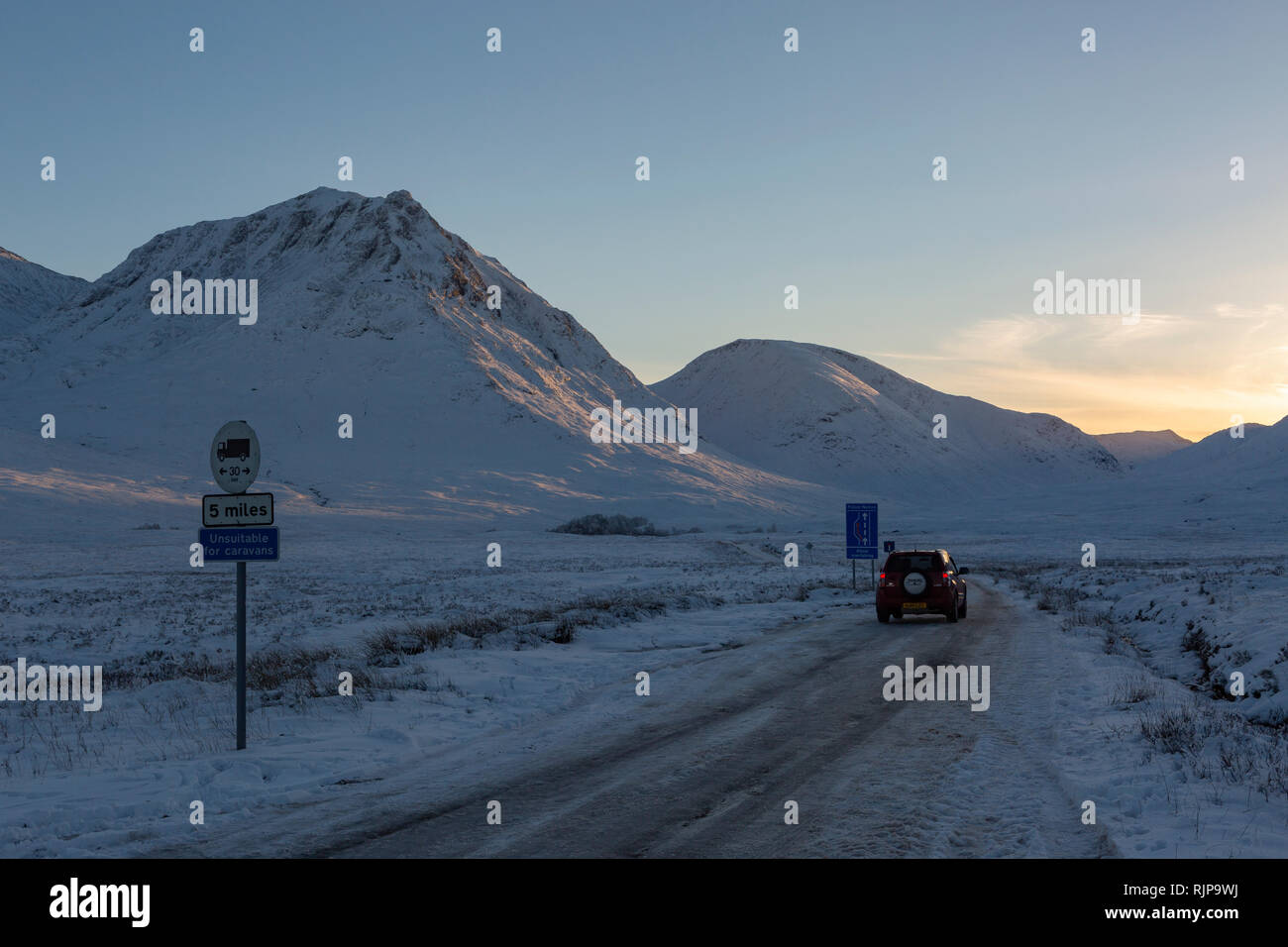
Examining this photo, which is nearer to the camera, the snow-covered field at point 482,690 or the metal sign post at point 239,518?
the snow-covered field at point 482,690

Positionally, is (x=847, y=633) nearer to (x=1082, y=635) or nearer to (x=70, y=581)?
(x=1082, y=635)

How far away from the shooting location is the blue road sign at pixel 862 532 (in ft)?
A: 113

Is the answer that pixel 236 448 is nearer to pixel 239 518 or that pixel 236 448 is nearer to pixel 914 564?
pixel 239 518

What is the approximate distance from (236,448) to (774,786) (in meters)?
6.24

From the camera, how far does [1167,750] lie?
29.7 ft

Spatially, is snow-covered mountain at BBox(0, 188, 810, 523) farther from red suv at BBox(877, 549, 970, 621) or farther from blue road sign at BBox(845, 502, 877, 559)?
red suv at BBox(877, 549, 970, 621)

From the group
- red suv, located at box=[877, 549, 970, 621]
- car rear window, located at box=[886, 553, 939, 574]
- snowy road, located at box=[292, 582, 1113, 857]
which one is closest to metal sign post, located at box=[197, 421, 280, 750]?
snowy road, located at box=[292, 582, 1113, 857]

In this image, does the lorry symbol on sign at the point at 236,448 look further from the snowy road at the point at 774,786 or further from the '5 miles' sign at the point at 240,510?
the snowy road at the point at 774,786

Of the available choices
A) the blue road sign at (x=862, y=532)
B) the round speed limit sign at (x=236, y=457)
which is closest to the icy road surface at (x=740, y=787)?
the round speed limit sign at (x=236, y=457)

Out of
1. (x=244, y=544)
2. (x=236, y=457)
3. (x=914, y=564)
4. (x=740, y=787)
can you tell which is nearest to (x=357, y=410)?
(x=914, y=564)

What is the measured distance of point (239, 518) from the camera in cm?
990

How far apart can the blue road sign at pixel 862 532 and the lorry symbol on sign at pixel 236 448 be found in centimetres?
2674
